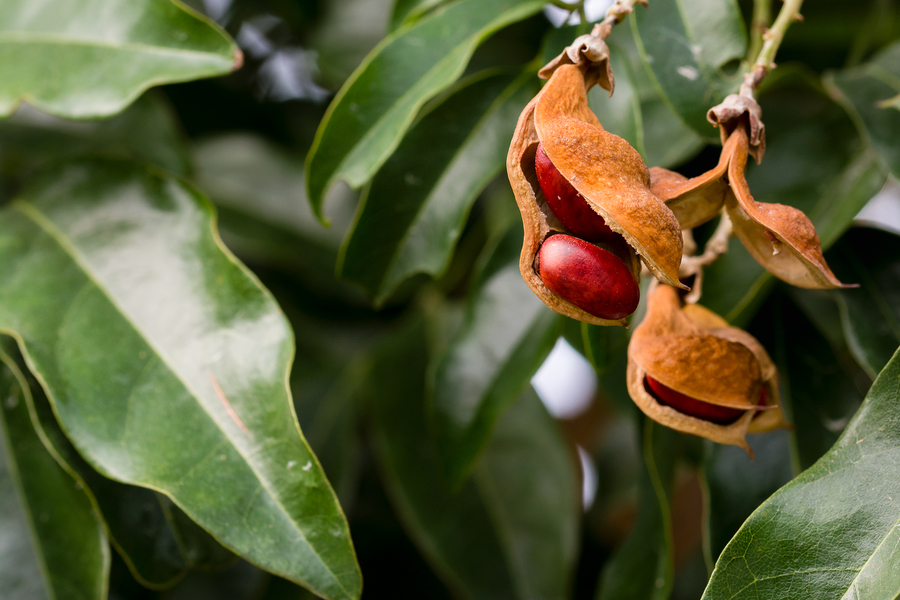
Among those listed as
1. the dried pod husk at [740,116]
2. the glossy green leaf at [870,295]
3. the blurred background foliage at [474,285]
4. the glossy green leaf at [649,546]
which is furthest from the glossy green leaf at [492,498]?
the dried pod husk at [740,116]

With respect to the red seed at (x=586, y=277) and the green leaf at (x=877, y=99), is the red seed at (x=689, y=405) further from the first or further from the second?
the green leaf at (x=877, y=99)

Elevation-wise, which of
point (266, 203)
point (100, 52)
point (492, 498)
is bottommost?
point (492, 498)

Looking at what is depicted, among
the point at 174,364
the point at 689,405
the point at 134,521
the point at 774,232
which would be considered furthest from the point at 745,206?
the point at 134,521

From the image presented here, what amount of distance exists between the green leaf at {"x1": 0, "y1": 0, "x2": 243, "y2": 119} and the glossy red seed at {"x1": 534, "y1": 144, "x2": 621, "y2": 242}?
328 millimetres

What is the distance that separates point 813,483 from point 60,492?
0.59 metres

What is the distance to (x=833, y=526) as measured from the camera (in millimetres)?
374

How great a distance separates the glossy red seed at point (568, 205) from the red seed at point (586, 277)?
0.02 m

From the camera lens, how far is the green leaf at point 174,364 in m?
0.45

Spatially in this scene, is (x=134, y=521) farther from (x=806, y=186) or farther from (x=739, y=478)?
(x=806, y=186)

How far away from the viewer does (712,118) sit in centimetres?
42

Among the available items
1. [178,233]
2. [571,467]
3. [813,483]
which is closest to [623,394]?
[571,467]

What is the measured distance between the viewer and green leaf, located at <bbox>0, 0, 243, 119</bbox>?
1.90ft

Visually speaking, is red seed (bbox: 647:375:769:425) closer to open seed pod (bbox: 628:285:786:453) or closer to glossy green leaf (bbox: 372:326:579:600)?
open seed pod (bbox: 628:285:786:453)

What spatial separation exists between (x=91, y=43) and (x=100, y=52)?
0.02m
